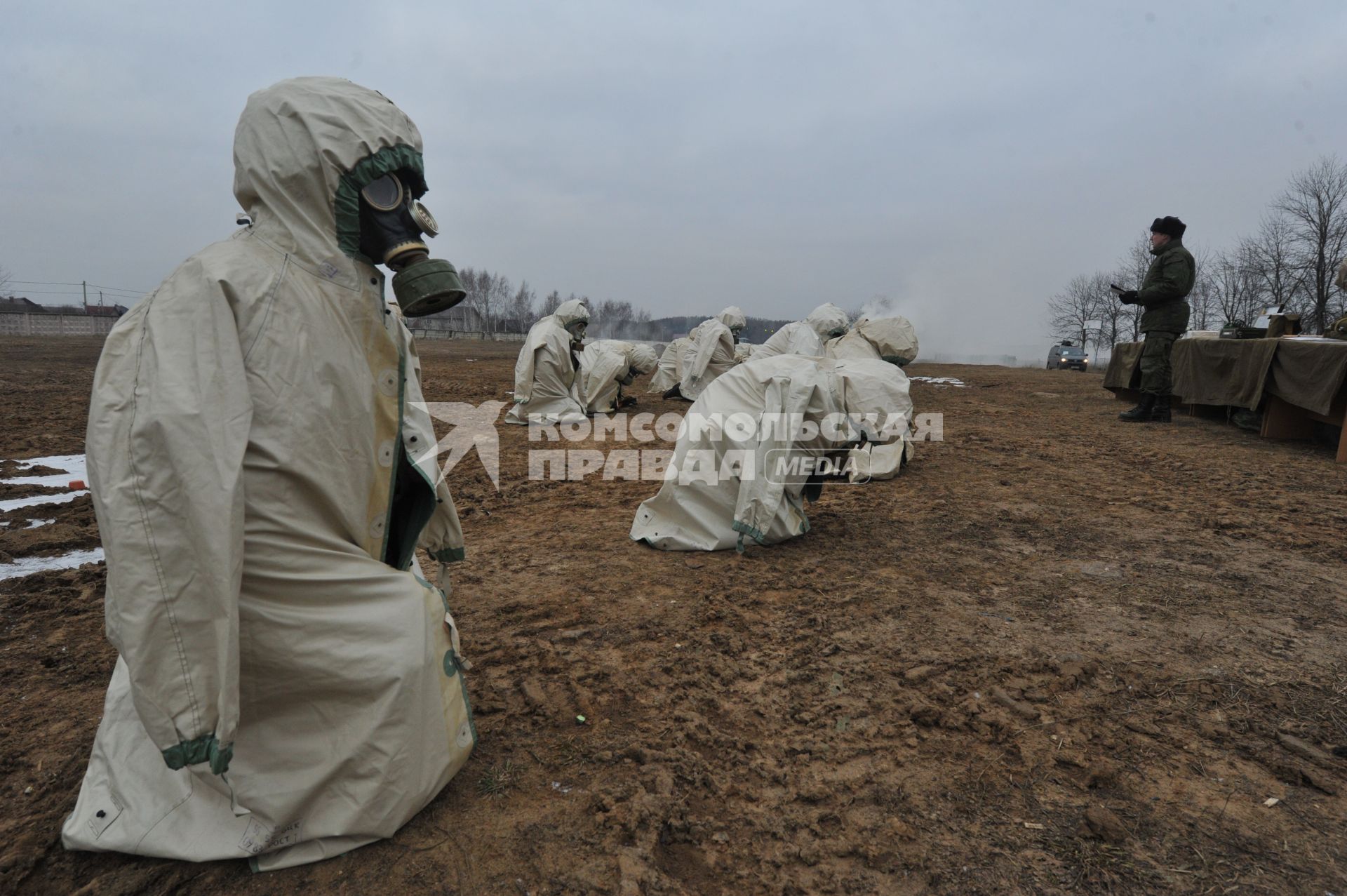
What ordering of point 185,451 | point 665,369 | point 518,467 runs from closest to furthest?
point 185,451 → point 518,467 → point 665,369

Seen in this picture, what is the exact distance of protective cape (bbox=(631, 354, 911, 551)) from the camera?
4152 mm

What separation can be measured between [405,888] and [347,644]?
594 millimetres

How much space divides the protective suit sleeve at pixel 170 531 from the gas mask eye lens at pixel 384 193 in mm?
553

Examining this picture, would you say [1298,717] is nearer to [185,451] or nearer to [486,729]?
[486,729]

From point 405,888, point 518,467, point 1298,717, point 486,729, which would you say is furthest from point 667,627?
point 518,467

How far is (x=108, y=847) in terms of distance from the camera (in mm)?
1688

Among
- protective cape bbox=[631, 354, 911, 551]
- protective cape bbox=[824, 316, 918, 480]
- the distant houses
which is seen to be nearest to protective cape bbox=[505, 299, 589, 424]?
protective cape bbox=[824, 316, 918, 480]

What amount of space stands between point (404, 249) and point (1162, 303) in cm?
954

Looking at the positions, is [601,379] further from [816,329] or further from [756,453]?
[756,453]

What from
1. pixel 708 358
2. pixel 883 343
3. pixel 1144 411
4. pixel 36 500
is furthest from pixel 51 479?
pixel 1144 411

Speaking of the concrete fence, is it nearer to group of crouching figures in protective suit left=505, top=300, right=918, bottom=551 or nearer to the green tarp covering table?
group of crouching figures in protective suit left=505, top=300, right=918, bottom=551

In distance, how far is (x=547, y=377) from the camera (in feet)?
32.8

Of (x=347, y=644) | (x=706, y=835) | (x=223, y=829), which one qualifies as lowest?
(x=706, y=835)

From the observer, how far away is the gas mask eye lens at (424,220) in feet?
6.04
